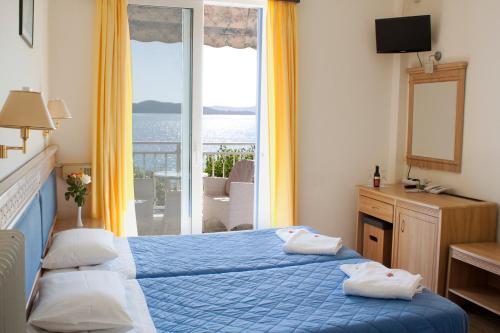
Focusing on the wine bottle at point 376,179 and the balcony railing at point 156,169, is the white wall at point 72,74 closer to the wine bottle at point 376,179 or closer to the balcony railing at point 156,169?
the balcony railing at point 156,169

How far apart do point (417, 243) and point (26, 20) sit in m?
3.14

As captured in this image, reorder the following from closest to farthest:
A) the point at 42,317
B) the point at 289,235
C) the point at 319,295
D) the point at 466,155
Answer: the point at 42,317 < the point at 319,295 < the point at 289,235 < the point at 466,155

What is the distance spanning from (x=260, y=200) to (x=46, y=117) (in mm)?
3131

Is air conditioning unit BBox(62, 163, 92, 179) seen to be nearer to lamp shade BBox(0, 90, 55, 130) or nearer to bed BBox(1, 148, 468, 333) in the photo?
bed BBox(1, 148, 468, 333)

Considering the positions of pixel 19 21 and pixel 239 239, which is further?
pixel 239 239

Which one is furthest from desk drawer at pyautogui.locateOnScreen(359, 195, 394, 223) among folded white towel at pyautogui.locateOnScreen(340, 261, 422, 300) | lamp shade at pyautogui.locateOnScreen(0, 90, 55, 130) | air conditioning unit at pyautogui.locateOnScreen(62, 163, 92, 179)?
lamp shade at pyautogui.locateOnScreen(0, 90, 55, 130)

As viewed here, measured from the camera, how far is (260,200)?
4.69m

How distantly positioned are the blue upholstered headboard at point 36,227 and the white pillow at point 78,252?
75 millimetres

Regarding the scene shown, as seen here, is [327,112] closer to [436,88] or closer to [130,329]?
[436,88]

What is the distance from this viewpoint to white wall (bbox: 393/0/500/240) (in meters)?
3.84

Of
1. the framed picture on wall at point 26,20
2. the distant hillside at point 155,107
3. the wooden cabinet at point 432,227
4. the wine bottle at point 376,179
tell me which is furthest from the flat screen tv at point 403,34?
the framed picture on wall at point 26,20

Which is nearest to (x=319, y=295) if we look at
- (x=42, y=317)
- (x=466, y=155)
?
(x=42, y=317)

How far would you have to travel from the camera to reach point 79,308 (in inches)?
78.8

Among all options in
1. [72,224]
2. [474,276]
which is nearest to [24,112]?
[72,224]
